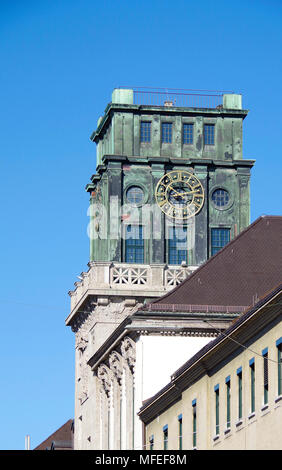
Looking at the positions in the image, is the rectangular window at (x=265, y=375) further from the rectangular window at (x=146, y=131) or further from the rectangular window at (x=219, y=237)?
the rectangular window at (x=146, y=131)

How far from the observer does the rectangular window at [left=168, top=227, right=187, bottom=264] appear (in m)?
103

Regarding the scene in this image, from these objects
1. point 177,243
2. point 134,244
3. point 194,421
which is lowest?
point 194,421

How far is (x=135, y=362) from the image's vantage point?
86.4m

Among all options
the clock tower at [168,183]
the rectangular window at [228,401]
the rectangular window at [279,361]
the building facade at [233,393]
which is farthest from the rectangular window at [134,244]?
the rectangular window at [279,361]

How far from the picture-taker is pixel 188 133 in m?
106

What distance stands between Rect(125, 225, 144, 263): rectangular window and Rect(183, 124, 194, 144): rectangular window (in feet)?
19.3

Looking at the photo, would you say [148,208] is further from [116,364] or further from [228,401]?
[228,401]

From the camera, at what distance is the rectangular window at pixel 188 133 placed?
105688 millimetres

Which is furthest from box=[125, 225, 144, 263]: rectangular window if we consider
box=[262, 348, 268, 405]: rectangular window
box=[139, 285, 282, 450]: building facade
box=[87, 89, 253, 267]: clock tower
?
box=[262, 348, 268, 405]: rectangular window

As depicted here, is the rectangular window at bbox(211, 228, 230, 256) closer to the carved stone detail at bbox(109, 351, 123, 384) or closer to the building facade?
the carved stone detail at bbox(109, 351, 123, 384)

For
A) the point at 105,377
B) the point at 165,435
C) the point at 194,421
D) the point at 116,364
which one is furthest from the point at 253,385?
the point at 105,377

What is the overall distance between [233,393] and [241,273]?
25877mm
